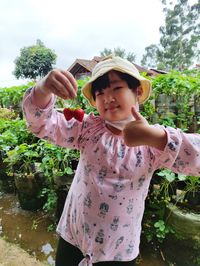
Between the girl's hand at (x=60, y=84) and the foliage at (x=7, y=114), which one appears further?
the foliage at (x=7, y=114)

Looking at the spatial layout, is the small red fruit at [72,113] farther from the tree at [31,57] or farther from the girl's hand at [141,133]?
the tree at [31,57]

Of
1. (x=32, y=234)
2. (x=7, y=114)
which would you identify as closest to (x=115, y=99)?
(x=32, y=234)

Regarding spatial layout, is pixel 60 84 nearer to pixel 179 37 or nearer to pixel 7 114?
pixel 7 114

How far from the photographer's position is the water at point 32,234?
2.08 m

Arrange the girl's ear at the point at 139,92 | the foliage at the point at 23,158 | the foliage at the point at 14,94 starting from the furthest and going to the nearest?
the foliage at the point at 14,94, the foliage at the point at 23,158, the girl's ear at the point at 139,92

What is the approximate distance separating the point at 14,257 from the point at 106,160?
1.72 metres

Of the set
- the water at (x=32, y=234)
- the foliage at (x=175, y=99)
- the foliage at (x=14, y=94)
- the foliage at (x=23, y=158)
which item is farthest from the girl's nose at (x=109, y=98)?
the foliage at (x=14, y=94)

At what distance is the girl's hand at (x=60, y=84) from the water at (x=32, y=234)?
1.77 m

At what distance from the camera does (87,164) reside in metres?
0.98

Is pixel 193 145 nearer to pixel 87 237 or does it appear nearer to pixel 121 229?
pixel 121 229

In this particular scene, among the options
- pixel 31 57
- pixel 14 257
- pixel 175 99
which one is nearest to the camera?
pixel 14 257

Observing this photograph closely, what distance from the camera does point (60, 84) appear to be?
79 centimetres

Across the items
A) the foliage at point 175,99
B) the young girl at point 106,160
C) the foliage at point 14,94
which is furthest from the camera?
the foliage at point 14,94

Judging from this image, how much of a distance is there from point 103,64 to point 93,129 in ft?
0.86
